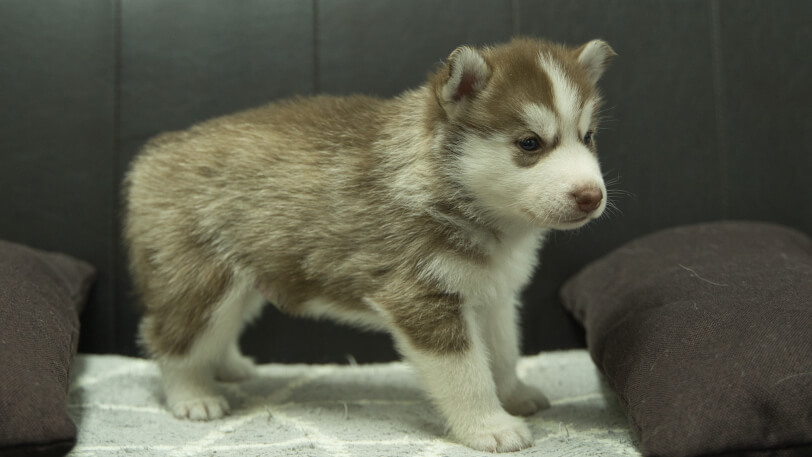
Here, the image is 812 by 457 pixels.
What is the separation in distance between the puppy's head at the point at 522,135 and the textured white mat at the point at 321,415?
1.75ft

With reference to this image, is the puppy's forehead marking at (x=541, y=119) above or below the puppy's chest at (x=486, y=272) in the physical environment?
above

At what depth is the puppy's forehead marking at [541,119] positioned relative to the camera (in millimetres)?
1648

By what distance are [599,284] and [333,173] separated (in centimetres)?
93

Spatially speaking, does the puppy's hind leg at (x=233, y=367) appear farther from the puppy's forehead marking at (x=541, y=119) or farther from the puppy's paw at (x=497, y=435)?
the puppy's forehead marking at (x=541, y=119)

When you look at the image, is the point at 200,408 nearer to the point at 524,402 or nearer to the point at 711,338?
the point at 524,402

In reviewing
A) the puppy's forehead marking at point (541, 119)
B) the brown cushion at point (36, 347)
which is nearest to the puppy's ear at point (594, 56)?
the puppy's forehead marking at point (541, 119)

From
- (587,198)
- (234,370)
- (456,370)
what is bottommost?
(234,370)

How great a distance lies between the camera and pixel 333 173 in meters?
1.90

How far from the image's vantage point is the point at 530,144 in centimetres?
166

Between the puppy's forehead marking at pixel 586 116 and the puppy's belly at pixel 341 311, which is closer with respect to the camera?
the puppy's forehead marking at pixel 586 116

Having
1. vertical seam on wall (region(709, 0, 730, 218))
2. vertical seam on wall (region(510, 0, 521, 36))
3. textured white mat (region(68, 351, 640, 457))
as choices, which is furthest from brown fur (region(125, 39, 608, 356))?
vertical seam on wall (region(709, 0, 730, 218))

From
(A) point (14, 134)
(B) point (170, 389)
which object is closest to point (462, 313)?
(B) point (170, 389)

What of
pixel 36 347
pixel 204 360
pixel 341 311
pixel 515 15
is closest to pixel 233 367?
pixel 204 360

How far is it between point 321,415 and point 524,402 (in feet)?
1.75
